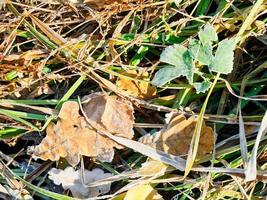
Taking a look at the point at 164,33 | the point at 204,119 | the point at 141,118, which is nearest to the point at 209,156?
the point at 204,119

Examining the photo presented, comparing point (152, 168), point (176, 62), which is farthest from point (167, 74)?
point (152, 168)

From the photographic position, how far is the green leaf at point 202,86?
1493 mm

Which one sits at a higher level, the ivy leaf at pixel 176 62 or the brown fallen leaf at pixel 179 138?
the ivy leaf at pixel 176 62

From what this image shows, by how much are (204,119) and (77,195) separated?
413 millimetres

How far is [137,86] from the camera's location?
5.25 feet

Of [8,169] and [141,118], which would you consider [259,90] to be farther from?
[8,169]

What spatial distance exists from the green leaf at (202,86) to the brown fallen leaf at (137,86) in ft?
0.46

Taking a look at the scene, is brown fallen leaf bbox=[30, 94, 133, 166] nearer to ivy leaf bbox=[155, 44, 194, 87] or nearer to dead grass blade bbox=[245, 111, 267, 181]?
ivy leaf bbox=[155, 44, 194, 87]

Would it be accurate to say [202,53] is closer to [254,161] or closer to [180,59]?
[180,59]

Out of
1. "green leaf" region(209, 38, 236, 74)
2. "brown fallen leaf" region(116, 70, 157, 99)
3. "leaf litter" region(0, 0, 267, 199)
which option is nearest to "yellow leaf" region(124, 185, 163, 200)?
"leaf litter" region(0, 0, 267, 199)

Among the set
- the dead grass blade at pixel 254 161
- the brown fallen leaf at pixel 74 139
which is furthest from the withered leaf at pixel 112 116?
the dead grass blade at pixel 254 161

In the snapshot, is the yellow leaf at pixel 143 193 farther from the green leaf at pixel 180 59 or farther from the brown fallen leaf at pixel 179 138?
the green leaf at pixel 180 59

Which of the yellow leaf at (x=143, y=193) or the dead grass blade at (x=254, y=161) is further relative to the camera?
the yellow leaf at (x=143, y=193)

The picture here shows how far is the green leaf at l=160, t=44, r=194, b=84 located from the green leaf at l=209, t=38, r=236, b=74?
0.19 ft
